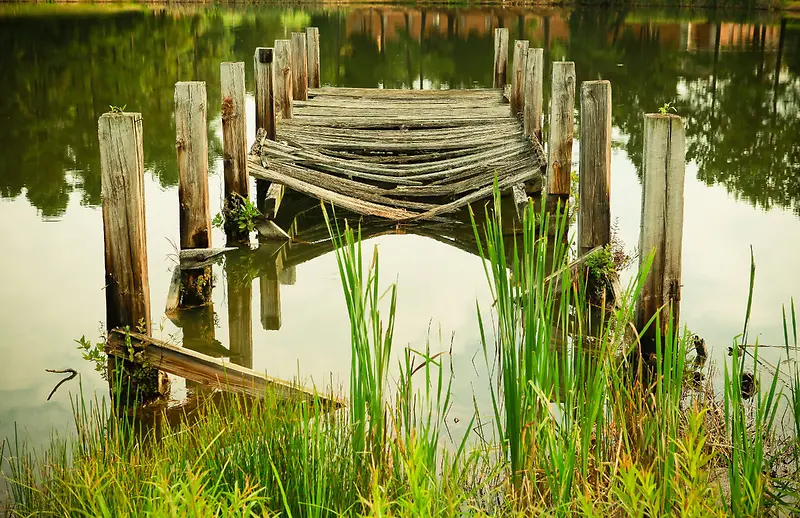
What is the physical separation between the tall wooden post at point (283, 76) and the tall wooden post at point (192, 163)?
161 inches

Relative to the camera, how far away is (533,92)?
→ 10.6 m

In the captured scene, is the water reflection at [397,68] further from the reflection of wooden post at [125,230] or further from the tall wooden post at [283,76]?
the reflection of wooden post at [125,230]

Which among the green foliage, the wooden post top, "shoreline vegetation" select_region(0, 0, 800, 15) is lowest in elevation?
the green foliage

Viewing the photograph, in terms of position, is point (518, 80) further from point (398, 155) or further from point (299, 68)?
point (299, 68)

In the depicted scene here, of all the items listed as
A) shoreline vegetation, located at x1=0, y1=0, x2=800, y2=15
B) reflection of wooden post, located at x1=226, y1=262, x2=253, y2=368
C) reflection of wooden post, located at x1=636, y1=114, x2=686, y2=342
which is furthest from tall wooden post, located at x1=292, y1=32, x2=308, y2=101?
shoreline vegetation, located at x1=0, y1=0, x2=800, y2=15

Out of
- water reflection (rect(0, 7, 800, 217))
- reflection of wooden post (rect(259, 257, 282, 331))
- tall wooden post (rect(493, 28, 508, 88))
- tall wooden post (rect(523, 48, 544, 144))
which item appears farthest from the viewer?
tall wooden post (rect(493, 28, 508, 88))

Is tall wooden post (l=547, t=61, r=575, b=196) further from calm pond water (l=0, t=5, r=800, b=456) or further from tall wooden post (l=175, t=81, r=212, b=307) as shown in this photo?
tall wooden post (l=175, t=81, r=212, b=307)

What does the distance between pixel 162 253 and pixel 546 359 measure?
21.9 ft

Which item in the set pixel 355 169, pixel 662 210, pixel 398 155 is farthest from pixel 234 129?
pixel 662 210

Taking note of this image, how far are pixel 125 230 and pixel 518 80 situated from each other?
781 cm

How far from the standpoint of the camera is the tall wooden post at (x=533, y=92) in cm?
1044

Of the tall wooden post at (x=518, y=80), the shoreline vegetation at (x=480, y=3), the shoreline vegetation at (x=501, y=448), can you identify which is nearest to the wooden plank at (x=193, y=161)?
the shoreline vegetation at (x=501, y=448)

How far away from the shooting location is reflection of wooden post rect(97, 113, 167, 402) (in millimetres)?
5246

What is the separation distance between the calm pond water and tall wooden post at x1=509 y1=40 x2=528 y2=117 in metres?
1.58
